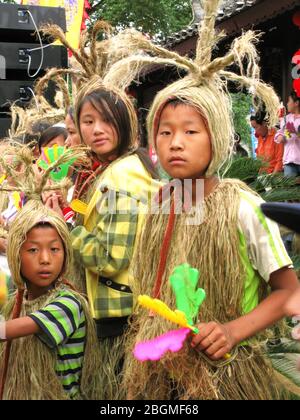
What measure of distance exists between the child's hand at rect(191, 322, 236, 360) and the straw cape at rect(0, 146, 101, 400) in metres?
0.78

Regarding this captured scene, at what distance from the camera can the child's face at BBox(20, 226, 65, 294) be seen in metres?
2.52

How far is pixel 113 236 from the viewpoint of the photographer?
2.60 m

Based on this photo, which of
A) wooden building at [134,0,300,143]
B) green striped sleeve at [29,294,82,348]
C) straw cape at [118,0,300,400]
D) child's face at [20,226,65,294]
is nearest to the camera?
straw cape at [118,0,300,400]

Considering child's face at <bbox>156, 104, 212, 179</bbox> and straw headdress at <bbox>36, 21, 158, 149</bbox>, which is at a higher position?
straw headdress at <bbox>36, 21, 158, 149</bbox>

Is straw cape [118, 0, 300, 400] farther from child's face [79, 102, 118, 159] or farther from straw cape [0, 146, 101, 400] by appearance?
child's face [79, 102, 118, 159]

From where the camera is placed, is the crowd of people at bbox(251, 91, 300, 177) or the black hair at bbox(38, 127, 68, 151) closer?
the black hair at bbox(38, 127, 68, 151)

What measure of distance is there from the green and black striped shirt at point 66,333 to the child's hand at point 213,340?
0.67m

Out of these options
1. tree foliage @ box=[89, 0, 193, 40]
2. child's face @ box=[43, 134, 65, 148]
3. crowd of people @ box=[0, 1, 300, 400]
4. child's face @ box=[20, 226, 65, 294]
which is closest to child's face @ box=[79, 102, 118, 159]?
crowd of people @ box=[0, 1, 300, 400]

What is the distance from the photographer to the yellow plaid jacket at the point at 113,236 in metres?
2.60

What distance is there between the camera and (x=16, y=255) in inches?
99.3

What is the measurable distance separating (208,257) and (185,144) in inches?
13.2
